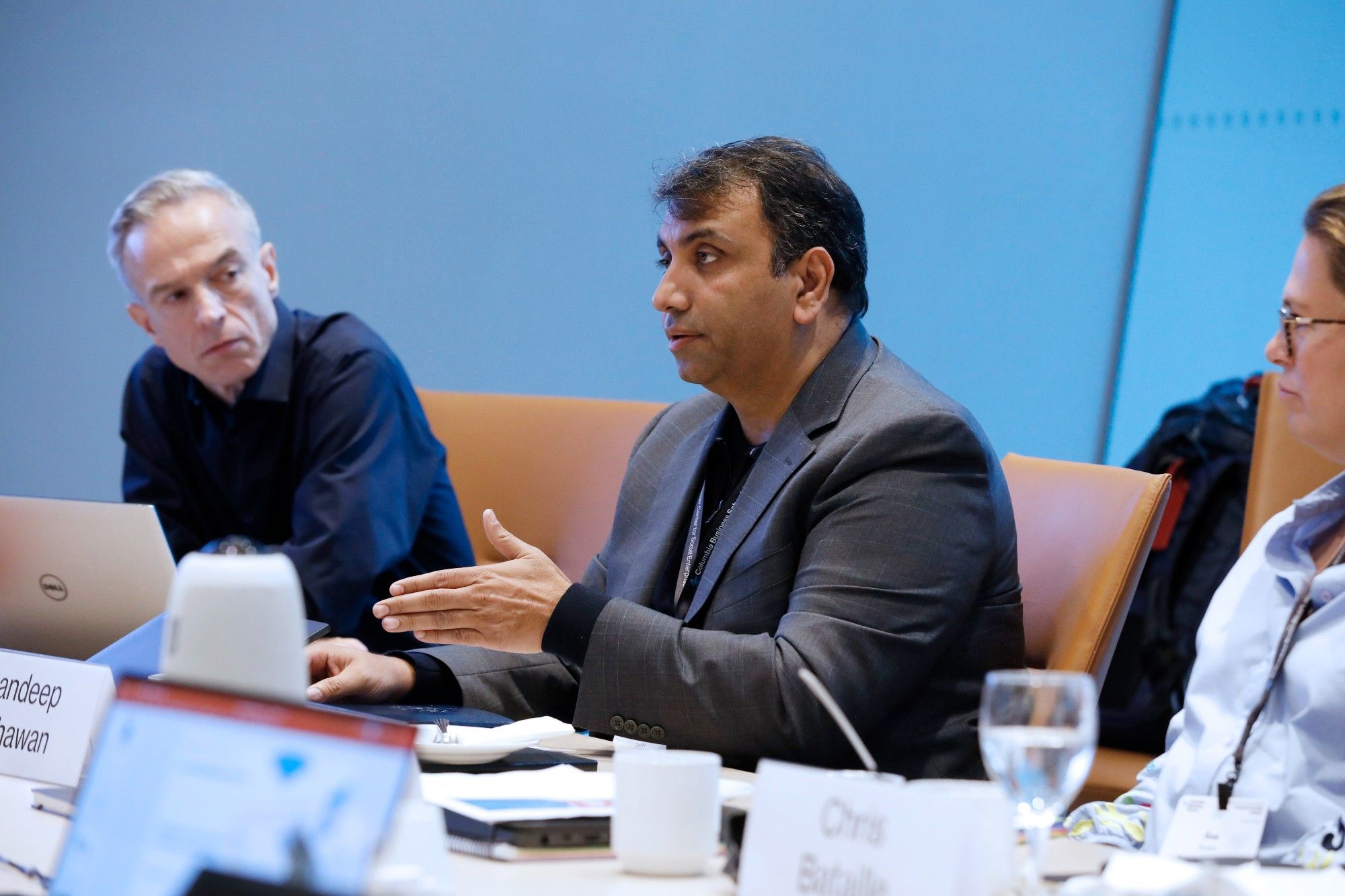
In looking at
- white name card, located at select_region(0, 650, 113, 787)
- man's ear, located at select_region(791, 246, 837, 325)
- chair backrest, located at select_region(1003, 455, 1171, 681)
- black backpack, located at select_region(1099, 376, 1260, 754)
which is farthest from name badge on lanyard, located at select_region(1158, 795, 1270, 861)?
black backpack, located at select_region(1099, 376, 1260, 754)

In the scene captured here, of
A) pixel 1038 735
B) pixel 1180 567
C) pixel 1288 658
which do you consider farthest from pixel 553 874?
pixel 1180 567

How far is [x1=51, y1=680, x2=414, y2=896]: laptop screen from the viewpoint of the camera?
2.33ft

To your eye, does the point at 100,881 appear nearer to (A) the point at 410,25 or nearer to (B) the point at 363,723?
(B) the point at 363,723

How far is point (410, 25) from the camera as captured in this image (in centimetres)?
379

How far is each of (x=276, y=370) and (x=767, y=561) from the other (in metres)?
1.50

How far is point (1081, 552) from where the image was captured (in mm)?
1798

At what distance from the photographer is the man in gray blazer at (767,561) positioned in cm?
160

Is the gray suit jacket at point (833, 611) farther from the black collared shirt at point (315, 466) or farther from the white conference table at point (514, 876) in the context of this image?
the black collared shirt at point (315, 466)

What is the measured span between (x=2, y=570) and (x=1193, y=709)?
1.43m

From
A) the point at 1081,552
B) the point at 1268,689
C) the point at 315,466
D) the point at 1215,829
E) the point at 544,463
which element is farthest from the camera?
the point at 315,466

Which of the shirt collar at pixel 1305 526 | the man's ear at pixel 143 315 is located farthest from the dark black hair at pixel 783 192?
the man's ear at pixel 143 315

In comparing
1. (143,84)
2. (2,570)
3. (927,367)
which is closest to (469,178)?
(143,84)

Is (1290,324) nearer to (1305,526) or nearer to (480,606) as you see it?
(1305,526)

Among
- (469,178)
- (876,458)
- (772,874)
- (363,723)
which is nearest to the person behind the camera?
(363,723)
